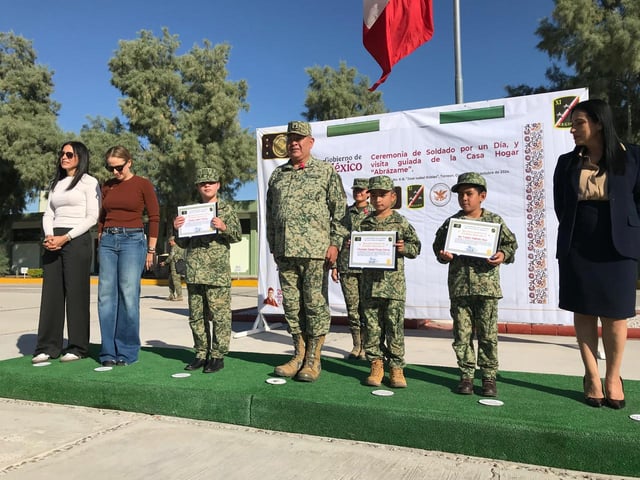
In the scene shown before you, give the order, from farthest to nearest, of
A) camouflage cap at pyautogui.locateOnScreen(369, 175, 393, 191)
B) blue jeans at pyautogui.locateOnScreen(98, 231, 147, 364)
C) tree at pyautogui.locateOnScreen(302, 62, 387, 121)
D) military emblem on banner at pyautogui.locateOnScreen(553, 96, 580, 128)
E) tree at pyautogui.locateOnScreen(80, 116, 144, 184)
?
tree at pyautogui.locateOnScreen(302, 62, 387, 121) → tree at pyautogui.locateOnScreen(80, 116, 144, 184) → military emblem on banner at pyautogui.locateOnScreen(553, 96, 580, 128) → blue jeans at pyautogui.locateOnScreen(98, 231, 147, 364) → camouflage cap at pyautogui.locateOnScreen(369, 175, 393, 191)

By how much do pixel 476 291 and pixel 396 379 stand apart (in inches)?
30.9

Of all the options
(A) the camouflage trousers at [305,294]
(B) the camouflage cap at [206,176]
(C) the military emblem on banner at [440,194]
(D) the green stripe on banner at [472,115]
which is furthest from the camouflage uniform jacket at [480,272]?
(D) the green stripe on banner at [472,115]

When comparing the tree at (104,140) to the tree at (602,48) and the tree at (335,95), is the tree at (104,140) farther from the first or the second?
the tree at (602,48)

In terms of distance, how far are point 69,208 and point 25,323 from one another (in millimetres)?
4823

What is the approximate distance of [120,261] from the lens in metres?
4.13

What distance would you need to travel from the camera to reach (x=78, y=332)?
14.2ft

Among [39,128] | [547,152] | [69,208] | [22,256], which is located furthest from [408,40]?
[22,256]

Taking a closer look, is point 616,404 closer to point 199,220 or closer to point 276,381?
point 276,381

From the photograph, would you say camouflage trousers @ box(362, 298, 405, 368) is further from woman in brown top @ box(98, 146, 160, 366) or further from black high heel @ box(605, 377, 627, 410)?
woman in brown top @ box(98, 146, 160, 366)

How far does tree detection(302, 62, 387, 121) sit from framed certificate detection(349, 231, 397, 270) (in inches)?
904

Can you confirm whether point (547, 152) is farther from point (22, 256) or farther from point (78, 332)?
point (22, 256)

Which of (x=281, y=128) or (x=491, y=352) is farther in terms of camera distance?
(x=281, y=128)

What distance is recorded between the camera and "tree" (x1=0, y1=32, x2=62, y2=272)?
22.2 meters

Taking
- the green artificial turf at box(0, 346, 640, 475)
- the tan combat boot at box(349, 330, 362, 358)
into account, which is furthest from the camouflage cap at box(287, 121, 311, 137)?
the tan combat boot at box(349, 330, 362, 358)
